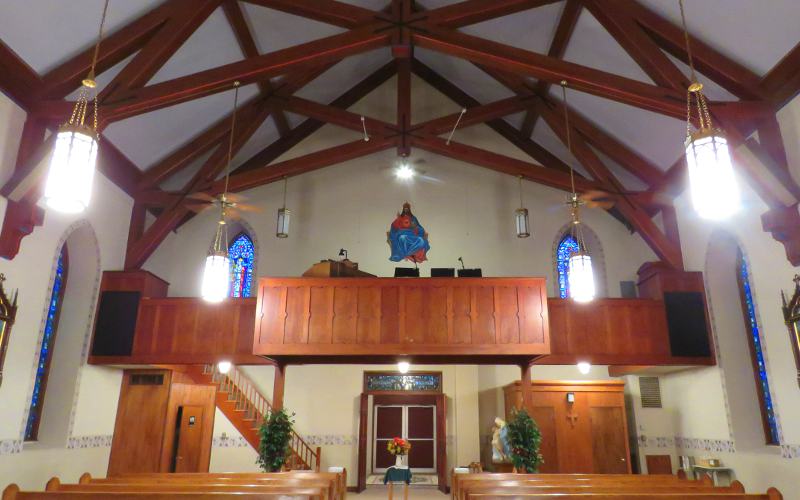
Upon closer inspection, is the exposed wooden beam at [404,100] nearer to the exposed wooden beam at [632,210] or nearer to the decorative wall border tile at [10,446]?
the exposed wooden beam at [632,210]

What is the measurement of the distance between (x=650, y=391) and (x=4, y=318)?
1183cm

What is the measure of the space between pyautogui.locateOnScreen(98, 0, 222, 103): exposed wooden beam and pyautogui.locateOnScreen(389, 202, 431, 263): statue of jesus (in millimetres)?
4747

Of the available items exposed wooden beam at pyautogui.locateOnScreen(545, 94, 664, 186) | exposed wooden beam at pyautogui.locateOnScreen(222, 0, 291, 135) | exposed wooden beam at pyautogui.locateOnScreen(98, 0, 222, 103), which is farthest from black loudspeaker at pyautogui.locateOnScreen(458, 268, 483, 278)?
exposed wooden beam at pyautogui.locateOnScreen(98, 0, 222, 103)

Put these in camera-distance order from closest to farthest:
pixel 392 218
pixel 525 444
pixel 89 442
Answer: pixel 525 444
pixel 89 442
pixel 392 218

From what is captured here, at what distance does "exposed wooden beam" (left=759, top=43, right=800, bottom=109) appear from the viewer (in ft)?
21.5

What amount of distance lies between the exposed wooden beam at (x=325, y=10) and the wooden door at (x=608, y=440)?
8.86 m

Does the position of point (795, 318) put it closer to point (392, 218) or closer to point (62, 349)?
point (392, 218)

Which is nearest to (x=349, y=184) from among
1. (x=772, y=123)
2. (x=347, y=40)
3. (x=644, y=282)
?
(x=347, y=40)

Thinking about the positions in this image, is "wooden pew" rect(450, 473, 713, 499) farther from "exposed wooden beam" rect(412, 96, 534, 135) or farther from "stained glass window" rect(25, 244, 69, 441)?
"exposed wooden beam" rect(412, 96, 534, 135)

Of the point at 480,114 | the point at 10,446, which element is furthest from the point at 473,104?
the point at 10,446

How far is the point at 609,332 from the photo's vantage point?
9.74 metres

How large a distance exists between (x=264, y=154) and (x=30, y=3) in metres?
6.55

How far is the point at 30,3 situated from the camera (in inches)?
248

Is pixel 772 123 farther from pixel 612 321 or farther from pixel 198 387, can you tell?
pixel 198 387
